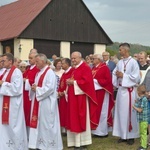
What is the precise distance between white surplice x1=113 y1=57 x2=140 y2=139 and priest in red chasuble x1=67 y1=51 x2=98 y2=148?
794 mm

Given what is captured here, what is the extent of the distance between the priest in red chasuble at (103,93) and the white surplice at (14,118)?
2.25 meters

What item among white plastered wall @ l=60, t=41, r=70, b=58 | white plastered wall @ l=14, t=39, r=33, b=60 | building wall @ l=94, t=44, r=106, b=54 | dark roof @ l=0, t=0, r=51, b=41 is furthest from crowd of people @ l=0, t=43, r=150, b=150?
building wall @ l=94, t=44, r=106, b=54

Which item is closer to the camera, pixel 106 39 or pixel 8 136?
pixel 8 136

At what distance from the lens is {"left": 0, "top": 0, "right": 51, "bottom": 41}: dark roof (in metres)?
26.9

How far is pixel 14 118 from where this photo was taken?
6.27 metres

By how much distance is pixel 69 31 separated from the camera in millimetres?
30141

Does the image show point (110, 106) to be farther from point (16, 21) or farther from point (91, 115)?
point (16, 21)

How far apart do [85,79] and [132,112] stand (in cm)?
143

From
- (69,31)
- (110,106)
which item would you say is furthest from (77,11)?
(110,106)

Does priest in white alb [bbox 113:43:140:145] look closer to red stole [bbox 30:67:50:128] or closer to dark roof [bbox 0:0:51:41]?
red stole [bbox 30:67:50:128]

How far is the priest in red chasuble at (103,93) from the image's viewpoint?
7840 mm

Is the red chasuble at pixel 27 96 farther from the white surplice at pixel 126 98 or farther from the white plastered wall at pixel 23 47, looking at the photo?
the white plastered wall at pixel 23 47

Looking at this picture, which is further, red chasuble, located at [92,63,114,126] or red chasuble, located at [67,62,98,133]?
red chasuble, located at [92,63,114,126]

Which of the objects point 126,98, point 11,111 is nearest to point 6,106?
point 11,111
